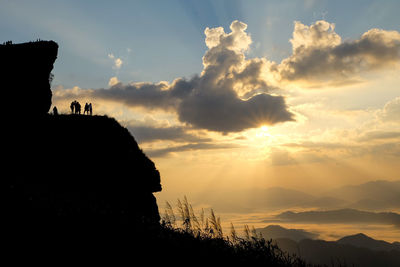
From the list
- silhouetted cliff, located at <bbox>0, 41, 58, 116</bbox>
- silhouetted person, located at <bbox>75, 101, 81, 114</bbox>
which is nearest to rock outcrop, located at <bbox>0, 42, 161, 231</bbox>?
silhouetted cliff, located at <bbox>0, 41, 58, 116</bbox>

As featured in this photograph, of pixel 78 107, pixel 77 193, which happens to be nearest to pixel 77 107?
pixel 78 107

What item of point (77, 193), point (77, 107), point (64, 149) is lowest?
point (77, 193)

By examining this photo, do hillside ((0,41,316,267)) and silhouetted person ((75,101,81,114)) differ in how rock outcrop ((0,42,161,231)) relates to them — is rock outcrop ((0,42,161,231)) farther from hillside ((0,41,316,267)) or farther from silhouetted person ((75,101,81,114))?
silhouetted person ((75,101,81,114))

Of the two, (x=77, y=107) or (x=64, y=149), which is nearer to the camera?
(x=64, y=149)

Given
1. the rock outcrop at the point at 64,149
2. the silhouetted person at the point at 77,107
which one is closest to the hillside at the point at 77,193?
the rock outcrop at the point at 64,149

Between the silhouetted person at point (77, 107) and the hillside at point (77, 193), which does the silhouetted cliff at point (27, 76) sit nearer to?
→ the hillside at point (77, 193)

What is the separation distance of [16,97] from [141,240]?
18.3 metres

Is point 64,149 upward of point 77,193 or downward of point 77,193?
upward

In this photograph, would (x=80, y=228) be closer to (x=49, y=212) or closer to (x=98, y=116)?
(x=49, y=212)

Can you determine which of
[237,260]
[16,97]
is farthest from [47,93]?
[237,260]

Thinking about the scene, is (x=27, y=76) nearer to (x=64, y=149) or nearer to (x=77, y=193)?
(x=64, y=149)

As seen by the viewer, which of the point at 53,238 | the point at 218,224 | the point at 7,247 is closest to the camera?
the point at 7,247

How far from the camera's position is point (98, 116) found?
25172 mm

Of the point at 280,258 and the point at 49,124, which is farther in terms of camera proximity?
the point at 49,124
